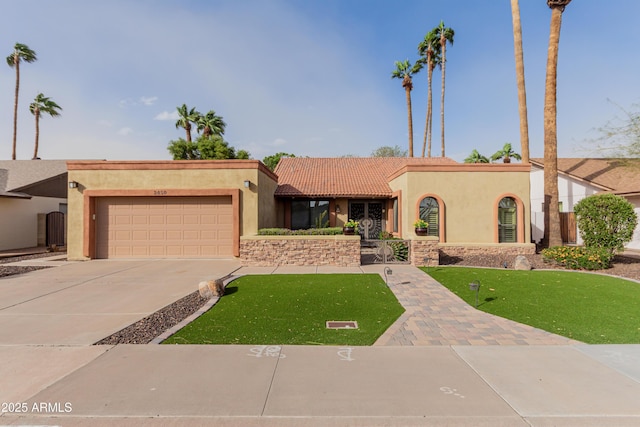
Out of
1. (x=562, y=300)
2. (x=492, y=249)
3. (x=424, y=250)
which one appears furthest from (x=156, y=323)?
(x=492, y=249)

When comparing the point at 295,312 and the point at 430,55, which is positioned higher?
the point at 430,55

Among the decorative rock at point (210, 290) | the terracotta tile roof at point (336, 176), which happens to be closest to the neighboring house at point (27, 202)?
the terracotta tile roof at point (336, 176)

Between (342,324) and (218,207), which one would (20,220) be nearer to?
(218,207)

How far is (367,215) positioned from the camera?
59.5 feet

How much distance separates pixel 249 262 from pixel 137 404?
28.4 ft

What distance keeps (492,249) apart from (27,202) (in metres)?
26.5

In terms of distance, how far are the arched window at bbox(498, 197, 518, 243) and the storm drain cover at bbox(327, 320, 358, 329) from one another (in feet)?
37.8

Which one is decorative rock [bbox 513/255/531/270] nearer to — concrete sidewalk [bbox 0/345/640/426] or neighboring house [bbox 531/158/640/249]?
concrete sidewalk [bbox 0/345/640/426]

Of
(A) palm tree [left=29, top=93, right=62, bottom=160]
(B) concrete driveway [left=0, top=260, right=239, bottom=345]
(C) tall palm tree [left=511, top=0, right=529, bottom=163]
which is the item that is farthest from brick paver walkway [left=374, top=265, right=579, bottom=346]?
(A) palm tree [left=29, top=93, right=62, bottom=160]

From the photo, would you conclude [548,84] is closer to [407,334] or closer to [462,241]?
[462,241]

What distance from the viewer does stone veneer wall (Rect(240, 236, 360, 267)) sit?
38.7 ft

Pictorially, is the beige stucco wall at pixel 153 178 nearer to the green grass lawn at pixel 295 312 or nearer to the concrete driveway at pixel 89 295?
the concrete driveway at pixel 89 295

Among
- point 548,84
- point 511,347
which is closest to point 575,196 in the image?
point 548,84

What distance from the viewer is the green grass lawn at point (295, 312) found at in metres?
4.99
